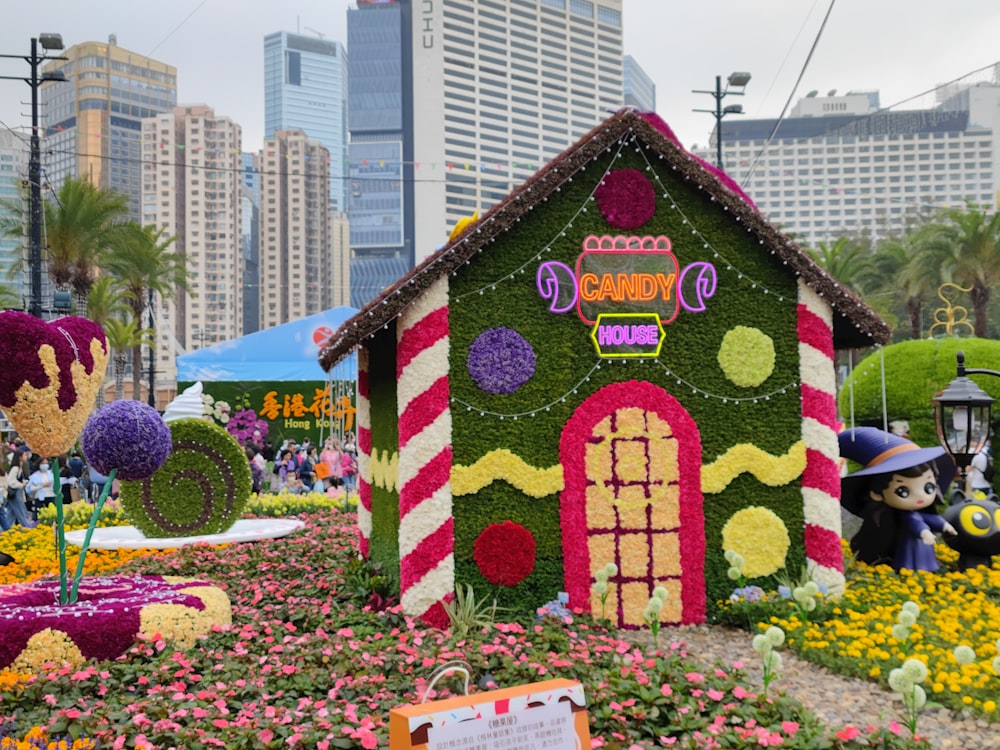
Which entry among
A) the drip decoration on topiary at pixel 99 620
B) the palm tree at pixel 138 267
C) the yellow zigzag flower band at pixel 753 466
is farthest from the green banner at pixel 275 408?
the yellow zigzag flower band at pixel 753 466

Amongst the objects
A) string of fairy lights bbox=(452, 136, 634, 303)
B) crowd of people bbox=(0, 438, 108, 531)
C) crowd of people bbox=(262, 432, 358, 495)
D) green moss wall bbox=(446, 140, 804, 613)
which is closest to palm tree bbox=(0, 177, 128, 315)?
crowd of people bbox=(0, 438, 108, 531)

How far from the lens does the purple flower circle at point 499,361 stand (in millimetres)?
8898

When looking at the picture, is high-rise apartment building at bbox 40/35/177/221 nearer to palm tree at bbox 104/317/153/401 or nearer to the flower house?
palm tree at bbox 104/317/153/401

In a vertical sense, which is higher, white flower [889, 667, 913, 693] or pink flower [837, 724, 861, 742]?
white flower [889, 667, 913, 693]

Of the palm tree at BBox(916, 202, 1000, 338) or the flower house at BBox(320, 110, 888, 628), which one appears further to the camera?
the palm tree at BBox(916, 202, 1000, 338)

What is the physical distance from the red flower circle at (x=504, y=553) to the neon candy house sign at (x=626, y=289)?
1913 millimetres

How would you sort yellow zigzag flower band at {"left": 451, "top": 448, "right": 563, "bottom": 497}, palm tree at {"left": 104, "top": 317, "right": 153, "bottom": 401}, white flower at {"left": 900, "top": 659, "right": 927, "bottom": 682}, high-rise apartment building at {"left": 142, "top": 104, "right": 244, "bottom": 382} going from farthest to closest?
high-rise apartment building at {"left": 142, "top": 104, "right": 244, "bottom": 382} < palm tree at {"left": 104, "top": 317, "right": 153, "bottom": 401} < yellow zigzag flower band at {"left": 451, "top": 448, "right": 563, "bottom": 497} < white flower at {"left": 900, "top": 659, "right": 927, "bottom": 682}

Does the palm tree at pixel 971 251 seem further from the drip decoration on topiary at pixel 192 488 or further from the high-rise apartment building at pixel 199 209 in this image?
the high-rise apartment building at pixel 199 209

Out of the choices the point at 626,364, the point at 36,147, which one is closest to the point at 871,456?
the point at 626,364

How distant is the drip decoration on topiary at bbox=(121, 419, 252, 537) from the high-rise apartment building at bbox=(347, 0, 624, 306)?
3229 inches

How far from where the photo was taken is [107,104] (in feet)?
219

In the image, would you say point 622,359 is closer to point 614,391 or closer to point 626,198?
point 614,391

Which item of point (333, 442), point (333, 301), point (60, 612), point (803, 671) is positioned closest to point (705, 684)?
point (803, 671)

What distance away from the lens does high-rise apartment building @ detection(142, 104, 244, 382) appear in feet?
267
